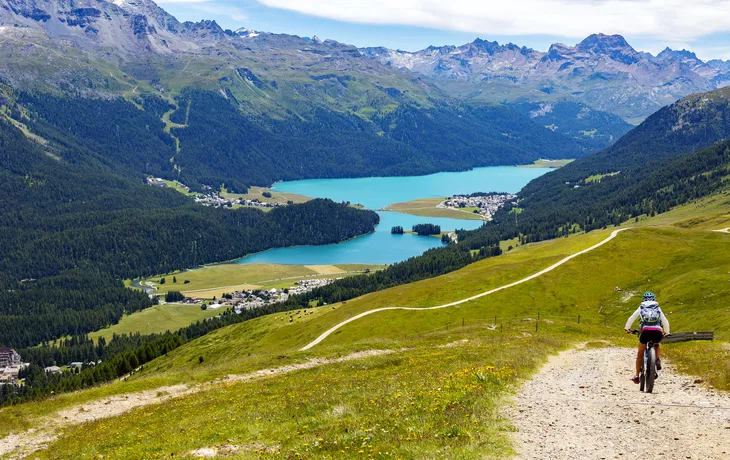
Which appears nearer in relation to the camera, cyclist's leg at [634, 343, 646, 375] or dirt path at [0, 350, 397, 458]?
cyclist's leg at [634, 343, 646, 375]

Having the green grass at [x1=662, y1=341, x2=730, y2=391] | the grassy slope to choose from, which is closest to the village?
the grassy slope

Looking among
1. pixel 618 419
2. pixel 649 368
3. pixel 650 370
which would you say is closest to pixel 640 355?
pixel 649 368

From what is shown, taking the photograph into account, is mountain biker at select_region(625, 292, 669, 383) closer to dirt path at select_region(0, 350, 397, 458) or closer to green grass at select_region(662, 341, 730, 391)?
green grass at select_region(662, 341, 730, 391)

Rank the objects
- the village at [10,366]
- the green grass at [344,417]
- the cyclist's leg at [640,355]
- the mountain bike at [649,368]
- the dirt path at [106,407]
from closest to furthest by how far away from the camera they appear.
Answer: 1. the green grass at [344,417]
2. the mountain bike at [649,368]
3. the cyclist's leg at [640,355]
4. the dirt path at [106,407]
5. the village at [10,366]

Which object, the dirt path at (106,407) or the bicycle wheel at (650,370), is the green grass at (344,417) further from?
the bicycle wheel at (650,370)

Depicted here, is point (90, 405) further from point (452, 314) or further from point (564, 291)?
point (564, 291)

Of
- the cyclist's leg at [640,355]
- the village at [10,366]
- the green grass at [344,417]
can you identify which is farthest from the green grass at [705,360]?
the village at [10,366]
